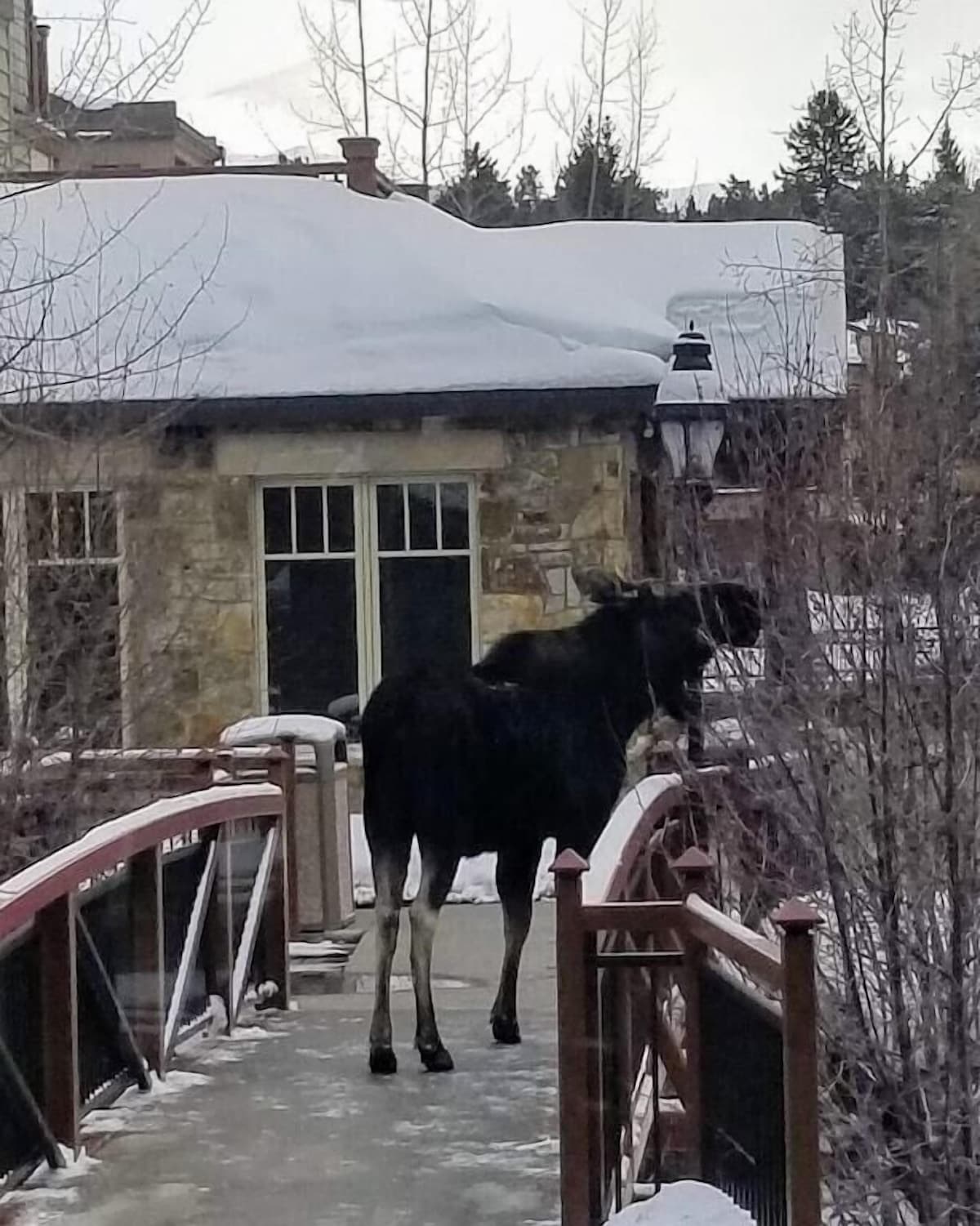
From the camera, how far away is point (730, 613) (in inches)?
329

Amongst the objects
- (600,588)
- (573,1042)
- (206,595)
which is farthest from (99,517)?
(573,1042)

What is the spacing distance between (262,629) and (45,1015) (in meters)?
8.13

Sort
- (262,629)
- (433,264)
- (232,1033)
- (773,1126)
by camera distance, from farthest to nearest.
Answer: (433,264) < (262,629) < (232,1033) < (773,1126)

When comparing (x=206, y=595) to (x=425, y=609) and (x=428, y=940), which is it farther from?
(x=428, y=940)

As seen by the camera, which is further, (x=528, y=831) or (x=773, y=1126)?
(x=528, y=831)

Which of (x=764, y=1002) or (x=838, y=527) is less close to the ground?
(x=838, y=527)

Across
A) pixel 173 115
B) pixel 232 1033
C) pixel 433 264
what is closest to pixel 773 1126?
pixel 232 1033

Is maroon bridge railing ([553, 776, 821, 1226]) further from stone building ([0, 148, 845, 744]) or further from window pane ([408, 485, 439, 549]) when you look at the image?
window pane ([408, 485, 439, 549])

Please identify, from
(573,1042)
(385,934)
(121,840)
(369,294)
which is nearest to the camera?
(573,1042)

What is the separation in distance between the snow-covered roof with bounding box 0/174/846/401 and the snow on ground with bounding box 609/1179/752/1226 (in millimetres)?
7073

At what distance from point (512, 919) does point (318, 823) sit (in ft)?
10.9

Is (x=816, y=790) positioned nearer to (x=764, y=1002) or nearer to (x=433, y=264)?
(x=764, y=1002)

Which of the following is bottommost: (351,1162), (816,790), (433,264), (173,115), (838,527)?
(351,1162)

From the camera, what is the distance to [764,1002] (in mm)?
4734
